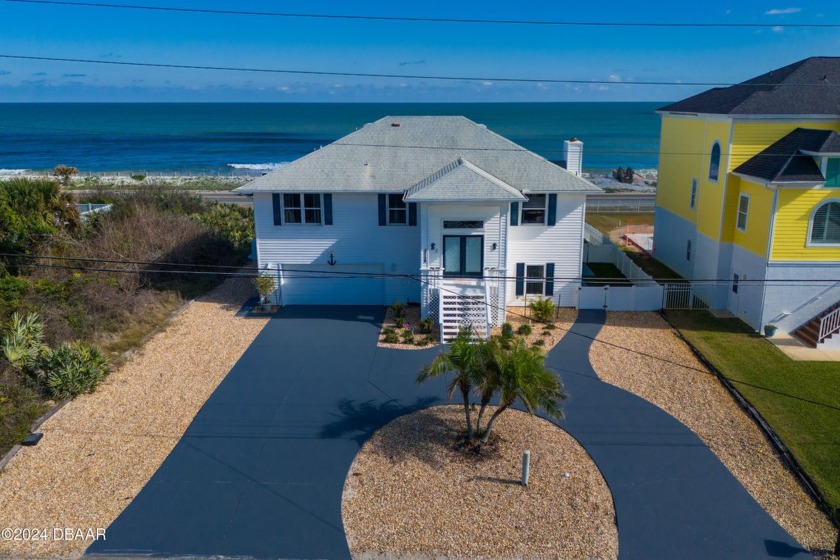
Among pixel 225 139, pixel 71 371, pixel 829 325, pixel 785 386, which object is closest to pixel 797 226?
pixel 829 325

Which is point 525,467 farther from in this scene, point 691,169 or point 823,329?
point 691,169

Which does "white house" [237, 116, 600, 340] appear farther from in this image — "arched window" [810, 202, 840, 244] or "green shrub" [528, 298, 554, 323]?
"arched window" [810, 202, 840, 244]

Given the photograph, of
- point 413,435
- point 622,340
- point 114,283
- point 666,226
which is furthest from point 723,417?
point 114,283

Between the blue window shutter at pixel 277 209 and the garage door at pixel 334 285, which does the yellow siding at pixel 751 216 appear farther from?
the blue window shutter at pixel 277 209

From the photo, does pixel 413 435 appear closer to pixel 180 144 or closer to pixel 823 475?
pixel 823 475

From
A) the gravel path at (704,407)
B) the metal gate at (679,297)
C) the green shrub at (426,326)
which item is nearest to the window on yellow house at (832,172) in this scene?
the metal gate at (679,297)

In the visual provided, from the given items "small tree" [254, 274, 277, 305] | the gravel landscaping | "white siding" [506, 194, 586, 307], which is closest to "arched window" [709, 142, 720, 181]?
"white siding" [506, 194, 586, 307]
